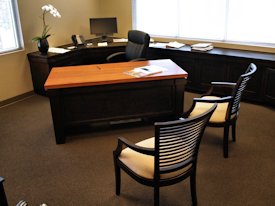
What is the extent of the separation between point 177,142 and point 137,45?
2812 mm

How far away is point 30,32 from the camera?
179 inches

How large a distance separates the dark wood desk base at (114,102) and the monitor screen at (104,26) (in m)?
2.61

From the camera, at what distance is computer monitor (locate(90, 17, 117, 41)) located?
17.7 feet

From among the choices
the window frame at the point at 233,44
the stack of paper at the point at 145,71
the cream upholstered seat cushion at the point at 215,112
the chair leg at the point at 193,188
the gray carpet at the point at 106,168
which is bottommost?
the gray carpet at the point at 106,168

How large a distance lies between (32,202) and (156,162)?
1.17m

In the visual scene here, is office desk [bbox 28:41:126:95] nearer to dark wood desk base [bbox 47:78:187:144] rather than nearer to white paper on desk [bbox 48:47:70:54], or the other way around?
white paper on desk [bbox 48:47:70:54]

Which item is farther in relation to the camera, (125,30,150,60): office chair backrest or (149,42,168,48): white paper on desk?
(149,42,168,48): white paper on desk

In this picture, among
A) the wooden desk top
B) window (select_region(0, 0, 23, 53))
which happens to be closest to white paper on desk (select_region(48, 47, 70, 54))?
window (select_region(0, 0, 23, 53))

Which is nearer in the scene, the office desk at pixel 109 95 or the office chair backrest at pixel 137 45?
the office desk at pixel 109 95

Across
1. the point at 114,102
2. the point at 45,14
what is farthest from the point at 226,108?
the point at 45,14

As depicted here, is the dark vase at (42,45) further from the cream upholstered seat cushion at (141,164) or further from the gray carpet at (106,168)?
the cream upholstered seat cushion at (141,164)

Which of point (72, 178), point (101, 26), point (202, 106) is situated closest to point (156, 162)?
point (72, 178)

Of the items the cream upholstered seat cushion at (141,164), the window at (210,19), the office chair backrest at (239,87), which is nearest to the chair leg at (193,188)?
the cream upholstered seat cushion at (141,164)

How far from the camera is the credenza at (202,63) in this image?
3.91 metres
